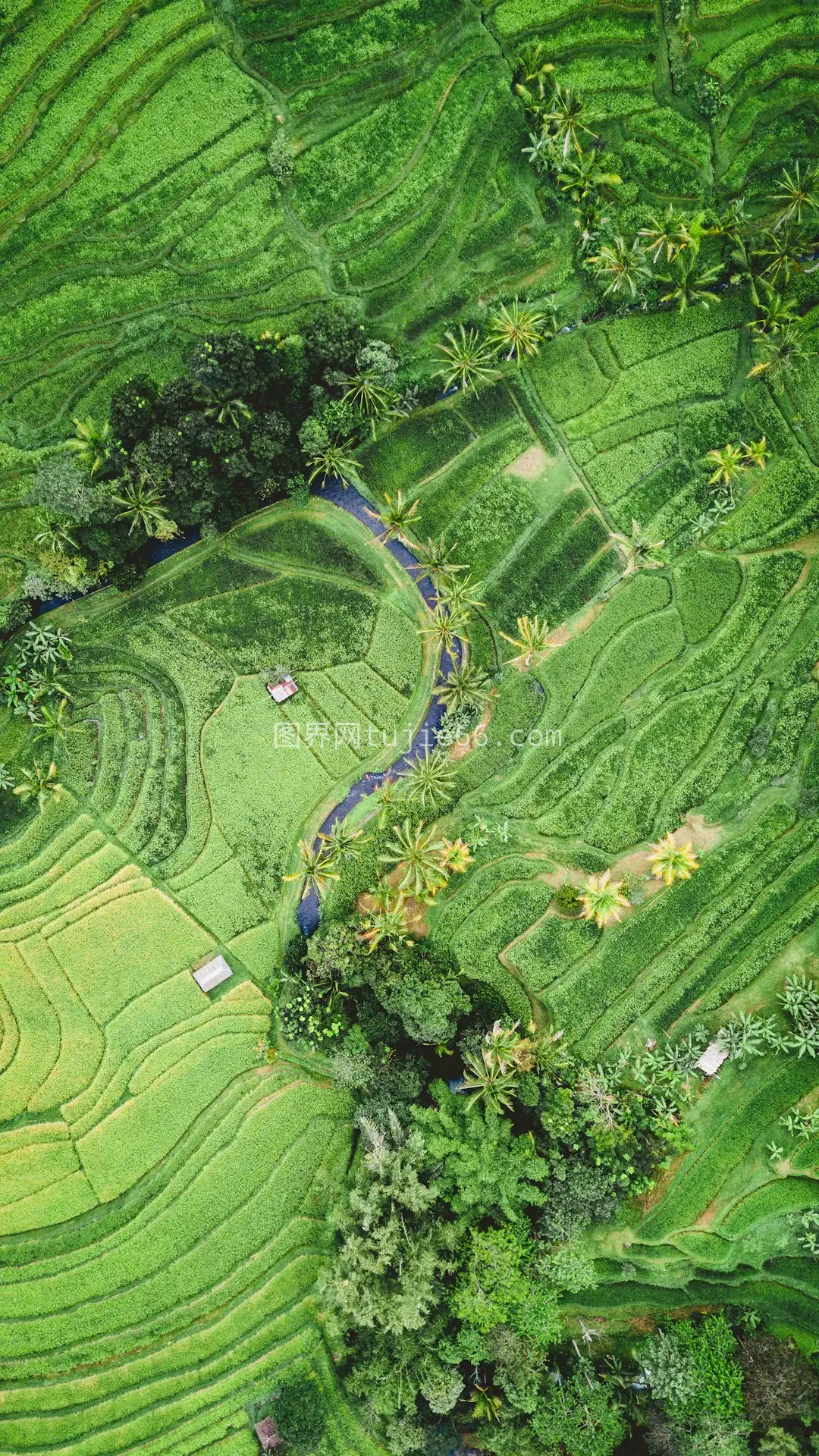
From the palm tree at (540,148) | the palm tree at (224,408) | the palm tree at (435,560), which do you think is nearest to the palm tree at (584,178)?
the palm tree at (540,148)

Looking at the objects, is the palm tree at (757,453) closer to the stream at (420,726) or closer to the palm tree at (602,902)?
the stream at (420,726)

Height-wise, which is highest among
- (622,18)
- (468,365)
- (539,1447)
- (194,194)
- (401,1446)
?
(194,194)

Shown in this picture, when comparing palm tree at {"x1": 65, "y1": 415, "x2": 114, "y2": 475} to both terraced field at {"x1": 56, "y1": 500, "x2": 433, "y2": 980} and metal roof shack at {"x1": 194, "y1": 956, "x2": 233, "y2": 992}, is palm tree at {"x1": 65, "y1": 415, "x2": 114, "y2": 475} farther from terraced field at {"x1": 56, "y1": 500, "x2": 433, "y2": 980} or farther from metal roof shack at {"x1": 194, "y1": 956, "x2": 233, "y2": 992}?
metal roof shack at {"x1": 194, "y1": 956, "x2": 233, "y2": 992}

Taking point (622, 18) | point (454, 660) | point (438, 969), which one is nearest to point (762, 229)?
point (622, 18)

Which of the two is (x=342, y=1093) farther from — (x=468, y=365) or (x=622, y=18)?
(x=622, y=18)

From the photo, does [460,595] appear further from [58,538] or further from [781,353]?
[781,353]

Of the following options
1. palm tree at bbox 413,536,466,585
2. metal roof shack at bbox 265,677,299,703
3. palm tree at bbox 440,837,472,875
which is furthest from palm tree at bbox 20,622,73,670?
palm tree at bbox 440,837,472,875
